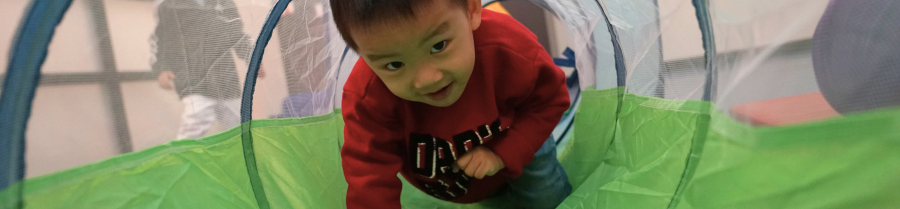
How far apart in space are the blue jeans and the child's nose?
1.47 ft

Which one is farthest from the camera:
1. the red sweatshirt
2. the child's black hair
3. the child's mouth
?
the red sweatshirt

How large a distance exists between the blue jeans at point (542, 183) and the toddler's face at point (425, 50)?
37cm

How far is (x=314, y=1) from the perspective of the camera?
3.58ft

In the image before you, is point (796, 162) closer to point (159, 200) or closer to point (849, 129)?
point (849, 129)

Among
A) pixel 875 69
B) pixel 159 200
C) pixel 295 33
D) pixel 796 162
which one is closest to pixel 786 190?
pixel 796 162

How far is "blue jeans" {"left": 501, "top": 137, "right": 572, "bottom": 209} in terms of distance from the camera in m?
1.06

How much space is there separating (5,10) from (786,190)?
2.66 feet

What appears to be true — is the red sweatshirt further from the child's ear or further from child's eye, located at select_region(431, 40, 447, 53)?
child's eye, located at select_region(431, 40, 447, 53)

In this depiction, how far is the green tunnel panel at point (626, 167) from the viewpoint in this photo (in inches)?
18.9

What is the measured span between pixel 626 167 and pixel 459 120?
0.32 meters

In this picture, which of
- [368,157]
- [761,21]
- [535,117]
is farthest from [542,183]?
[761,21]

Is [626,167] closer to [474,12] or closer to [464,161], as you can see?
[464,161]

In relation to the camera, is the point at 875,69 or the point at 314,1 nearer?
the point at 875,69

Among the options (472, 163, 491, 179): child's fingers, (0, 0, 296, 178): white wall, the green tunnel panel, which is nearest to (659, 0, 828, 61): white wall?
the green tunnel panel
